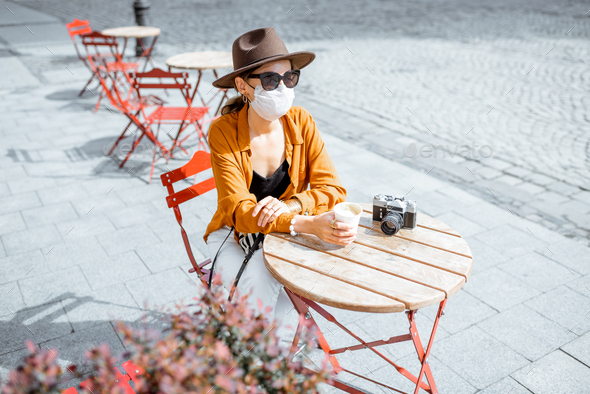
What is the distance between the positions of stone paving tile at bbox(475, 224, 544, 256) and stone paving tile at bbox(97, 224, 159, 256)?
109 inches

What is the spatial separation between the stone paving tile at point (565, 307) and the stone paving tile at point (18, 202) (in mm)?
4345

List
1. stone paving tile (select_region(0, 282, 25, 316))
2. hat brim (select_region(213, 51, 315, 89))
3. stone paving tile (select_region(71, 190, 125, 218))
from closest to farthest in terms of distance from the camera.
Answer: hat brim (select_region(213, 51, 315, 89)) → stone paving tile (select_region(0, 282, 25, 316)) → stone paving tile (select_region(71, 190, 125, 218))

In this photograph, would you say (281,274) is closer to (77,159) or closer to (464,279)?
(464,279)

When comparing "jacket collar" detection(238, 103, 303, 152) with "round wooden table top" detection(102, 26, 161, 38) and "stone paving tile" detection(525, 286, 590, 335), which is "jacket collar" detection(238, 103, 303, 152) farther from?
"round wooden table top" detection(102, 26, 161, 38)

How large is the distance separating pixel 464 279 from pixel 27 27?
1541 cm

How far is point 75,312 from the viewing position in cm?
318

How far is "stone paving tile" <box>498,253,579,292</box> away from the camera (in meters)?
3.49

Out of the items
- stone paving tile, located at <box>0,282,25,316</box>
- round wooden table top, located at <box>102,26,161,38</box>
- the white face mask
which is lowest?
stone paving tile, located at <box>0,282,25,316</box>

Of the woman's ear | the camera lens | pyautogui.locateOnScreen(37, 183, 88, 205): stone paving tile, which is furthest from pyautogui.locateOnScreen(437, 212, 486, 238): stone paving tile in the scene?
pyautogui.locateOnScreen(37, 183, 88, 205): stone paving tile

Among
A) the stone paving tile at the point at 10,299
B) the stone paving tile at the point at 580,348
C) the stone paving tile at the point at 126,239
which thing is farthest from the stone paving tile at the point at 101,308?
the stone paving tile at the point at 580,348

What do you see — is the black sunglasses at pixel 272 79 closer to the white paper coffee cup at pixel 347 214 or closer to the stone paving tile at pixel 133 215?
the white paper coffee cup at pixel 347 214

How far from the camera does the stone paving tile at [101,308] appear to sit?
3.11 m

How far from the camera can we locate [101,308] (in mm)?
3230

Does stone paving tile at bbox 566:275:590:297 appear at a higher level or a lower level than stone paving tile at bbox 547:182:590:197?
higher
